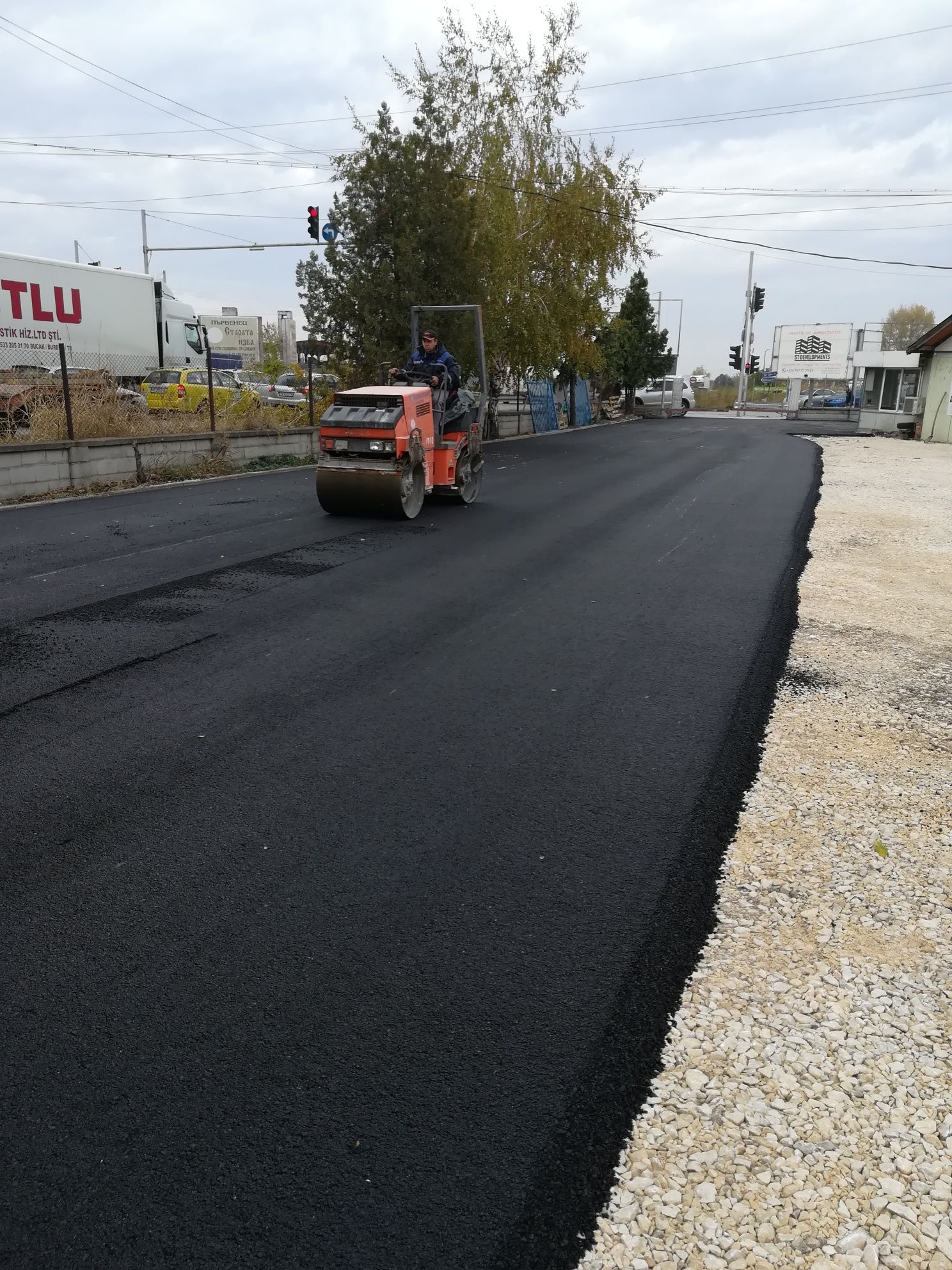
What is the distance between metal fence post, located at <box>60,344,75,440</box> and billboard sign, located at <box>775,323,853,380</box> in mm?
56050

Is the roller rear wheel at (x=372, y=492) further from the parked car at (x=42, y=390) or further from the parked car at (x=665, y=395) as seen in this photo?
the parked car at (x=665, y=395)

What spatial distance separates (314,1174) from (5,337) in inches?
1074

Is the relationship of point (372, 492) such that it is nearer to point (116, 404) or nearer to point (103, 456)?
point (103, 456)

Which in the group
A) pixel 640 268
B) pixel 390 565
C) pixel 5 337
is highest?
pixel 640 268

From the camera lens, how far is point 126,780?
4.79 metres

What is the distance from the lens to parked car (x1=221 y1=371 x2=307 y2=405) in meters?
24.1

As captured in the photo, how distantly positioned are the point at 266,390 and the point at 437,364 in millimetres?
19638

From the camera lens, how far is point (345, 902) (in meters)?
3.79

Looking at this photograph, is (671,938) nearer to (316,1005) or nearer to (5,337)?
(316,1005)

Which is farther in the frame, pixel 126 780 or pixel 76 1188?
pixel 126 780

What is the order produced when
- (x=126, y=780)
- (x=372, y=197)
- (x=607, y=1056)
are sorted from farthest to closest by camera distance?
(x=372, y=197) < (x=126, y=780) < (x=607, y=1056)

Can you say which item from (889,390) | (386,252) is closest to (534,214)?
(386,252)

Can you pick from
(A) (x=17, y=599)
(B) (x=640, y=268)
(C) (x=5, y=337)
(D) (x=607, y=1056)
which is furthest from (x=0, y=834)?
(B) (x=640, y=268)

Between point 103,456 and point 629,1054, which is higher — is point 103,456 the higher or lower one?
the higher one
